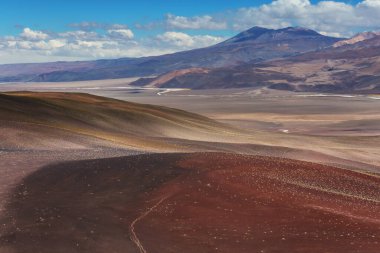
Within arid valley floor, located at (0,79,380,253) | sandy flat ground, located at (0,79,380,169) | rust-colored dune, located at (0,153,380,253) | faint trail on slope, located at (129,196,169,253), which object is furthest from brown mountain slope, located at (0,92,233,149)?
faint trail on slope, located at (129,196,169,253)

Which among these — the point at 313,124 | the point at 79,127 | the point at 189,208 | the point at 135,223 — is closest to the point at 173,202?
the point at 189,208

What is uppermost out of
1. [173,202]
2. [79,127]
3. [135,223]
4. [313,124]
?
[173,202]

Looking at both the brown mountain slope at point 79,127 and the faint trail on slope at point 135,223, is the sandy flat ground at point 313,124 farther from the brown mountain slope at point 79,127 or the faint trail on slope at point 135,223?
the faint trail on slope at point 135,223

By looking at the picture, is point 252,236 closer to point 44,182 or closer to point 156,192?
point 156,192

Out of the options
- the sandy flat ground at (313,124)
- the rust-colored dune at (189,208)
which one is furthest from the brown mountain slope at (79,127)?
the rust-colored dune at (189,208)

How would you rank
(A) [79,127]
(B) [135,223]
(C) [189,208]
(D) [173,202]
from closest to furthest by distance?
(B) [135,223] < (C) [189,208] < (D) [173,202] < (A) [79,127]

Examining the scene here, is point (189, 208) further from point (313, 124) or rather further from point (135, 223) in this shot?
point (313, 124)

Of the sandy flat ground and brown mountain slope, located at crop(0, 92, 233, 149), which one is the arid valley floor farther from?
the sandy flat ground

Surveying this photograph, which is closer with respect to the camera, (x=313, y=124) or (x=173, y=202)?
→ (x=173, y=202)
